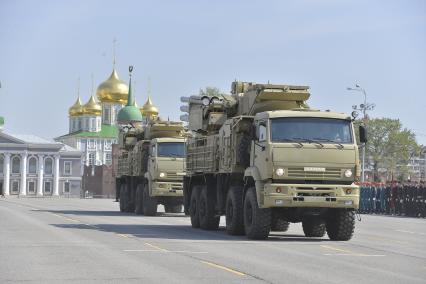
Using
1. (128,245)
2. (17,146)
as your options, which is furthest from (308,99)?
(17,146)

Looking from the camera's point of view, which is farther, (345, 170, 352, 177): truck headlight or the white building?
the white building

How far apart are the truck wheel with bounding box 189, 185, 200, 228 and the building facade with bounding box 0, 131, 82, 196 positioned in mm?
120650

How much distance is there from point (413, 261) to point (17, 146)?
133767 mm

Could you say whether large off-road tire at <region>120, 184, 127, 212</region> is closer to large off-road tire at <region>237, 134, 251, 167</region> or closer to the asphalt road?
the asphalt road

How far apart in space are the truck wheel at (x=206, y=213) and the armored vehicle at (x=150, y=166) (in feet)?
27.6

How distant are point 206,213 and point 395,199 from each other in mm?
22515

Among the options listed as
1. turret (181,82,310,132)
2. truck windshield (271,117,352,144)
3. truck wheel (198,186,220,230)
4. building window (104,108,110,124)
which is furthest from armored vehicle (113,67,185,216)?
building window (104,108,110,124)

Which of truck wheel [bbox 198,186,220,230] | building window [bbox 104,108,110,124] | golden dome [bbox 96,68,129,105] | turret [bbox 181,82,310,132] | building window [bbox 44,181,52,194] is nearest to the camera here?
turret [bbox 181,82,310,132]

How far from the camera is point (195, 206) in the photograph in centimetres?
2873

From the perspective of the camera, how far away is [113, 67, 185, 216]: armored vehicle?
36469 millimetres

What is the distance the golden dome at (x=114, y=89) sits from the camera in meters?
168

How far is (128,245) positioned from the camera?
20422 mm

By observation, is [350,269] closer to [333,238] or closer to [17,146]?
[333,238]

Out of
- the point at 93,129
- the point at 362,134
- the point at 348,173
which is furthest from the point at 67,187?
the point at 348,173
